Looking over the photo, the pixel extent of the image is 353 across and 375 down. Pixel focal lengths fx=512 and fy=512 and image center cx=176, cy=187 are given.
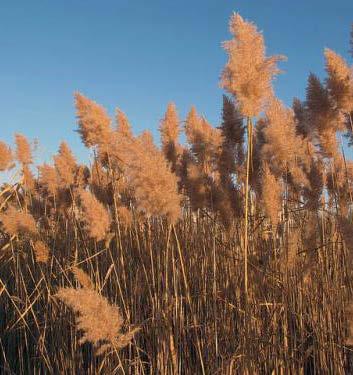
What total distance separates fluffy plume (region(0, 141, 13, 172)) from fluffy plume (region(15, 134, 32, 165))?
13 centimetres

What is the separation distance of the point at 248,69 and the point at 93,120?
1108mm

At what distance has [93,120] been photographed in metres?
2.86

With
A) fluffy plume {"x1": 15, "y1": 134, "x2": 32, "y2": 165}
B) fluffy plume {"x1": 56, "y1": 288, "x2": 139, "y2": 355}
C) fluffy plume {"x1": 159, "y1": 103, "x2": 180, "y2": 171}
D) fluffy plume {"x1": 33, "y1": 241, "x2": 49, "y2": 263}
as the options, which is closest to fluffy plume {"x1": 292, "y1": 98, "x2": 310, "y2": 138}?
fluffy plume {"x1": 159, "y1": 103, "x2": 180, "y2": 171}

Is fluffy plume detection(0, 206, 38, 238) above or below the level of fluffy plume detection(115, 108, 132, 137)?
below

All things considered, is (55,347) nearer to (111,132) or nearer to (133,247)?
(133,247)

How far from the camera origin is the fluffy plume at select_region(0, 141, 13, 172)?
4051mm

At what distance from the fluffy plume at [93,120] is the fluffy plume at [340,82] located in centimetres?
126

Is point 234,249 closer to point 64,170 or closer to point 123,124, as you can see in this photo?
point 123,124

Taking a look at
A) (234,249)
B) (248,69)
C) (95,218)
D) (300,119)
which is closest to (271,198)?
(248,69)

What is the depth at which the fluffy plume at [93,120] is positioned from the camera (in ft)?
9.40

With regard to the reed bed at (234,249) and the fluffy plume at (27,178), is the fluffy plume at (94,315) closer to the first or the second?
the reed bed at (234,249)

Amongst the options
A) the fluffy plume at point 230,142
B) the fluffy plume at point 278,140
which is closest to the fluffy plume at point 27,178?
the fluffy plume at point 230,142

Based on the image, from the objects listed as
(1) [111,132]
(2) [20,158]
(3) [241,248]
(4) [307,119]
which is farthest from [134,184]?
(2) [20,158]

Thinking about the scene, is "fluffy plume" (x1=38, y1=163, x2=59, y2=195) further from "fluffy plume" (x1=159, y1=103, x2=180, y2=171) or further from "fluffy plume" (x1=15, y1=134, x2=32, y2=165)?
"fluffy plume" (x1=159, y1=103, x2=180, y2=171)
